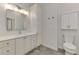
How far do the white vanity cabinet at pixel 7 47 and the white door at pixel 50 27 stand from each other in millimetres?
502

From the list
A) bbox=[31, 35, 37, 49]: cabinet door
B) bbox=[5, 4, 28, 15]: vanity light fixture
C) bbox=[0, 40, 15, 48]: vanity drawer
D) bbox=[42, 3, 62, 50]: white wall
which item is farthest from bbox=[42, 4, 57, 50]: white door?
bbox=[0, 40, 15, 48]: vanity drawer

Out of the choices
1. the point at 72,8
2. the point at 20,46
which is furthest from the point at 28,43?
the point at 72,8

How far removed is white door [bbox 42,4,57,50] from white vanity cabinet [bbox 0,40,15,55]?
19.8 inches

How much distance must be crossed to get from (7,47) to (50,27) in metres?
0.73

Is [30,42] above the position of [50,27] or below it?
below

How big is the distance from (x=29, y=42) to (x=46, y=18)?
1.60 feet

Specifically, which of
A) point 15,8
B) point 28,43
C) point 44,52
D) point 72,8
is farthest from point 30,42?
point 72,8

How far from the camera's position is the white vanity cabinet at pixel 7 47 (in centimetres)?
125

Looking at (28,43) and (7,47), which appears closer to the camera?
(7,47)

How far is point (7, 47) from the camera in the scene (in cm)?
129

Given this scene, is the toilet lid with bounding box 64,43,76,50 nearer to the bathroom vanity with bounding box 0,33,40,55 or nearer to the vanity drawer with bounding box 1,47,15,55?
the bathroom vanity with bounding box 0,33,40,55

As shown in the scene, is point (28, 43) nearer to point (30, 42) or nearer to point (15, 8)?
point (30, 42)

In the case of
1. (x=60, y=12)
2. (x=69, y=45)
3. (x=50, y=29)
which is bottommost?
(x=69, y=45)
